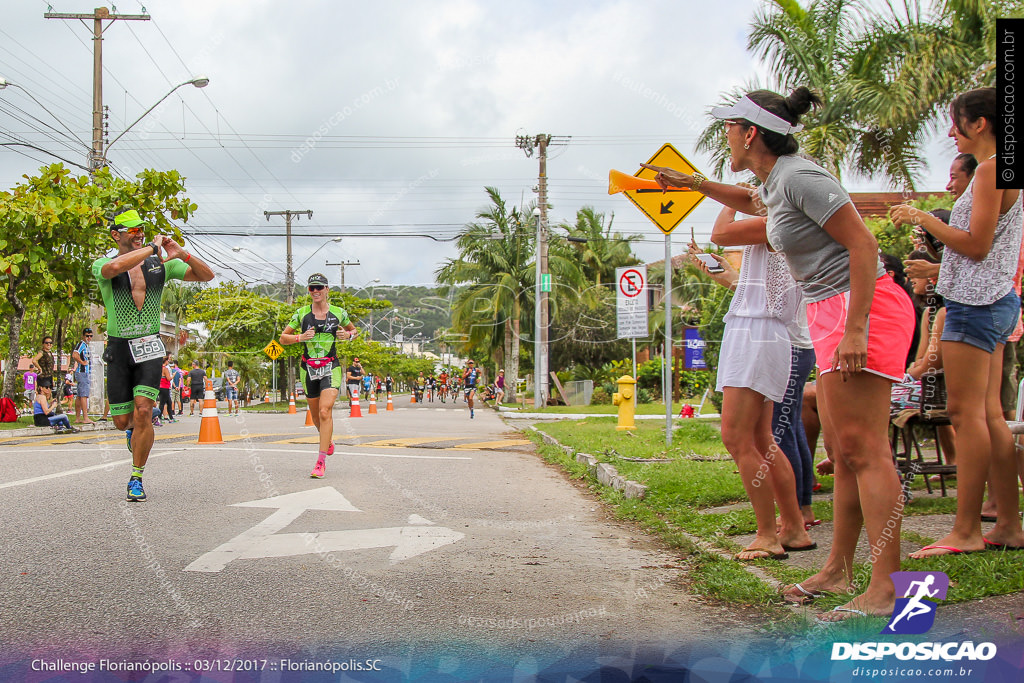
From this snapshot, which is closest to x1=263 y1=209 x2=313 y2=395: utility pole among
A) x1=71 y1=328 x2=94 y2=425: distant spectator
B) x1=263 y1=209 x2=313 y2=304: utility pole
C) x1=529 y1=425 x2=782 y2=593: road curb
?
x1=263 y1=209 x2=313 y2=304: utility pole

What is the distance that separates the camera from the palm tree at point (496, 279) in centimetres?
3825

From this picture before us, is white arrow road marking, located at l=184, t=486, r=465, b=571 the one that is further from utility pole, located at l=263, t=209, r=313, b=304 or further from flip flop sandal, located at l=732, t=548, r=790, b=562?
utility pole, located at l=263, t=209, r=313, b=304

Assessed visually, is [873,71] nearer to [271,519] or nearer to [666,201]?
[666,201]

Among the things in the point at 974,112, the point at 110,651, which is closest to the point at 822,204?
the point at 974,112

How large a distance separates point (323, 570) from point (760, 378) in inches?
89.2

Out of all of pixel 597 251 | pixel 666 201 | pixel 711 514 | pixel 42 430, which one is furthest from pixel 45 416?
pixel 597 251

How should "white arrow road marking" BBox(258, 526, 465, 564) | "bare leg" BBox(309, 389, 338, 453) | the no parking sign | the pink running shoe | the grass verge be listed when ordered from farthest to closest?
the no parking sign → "bare leg" BBox(309, 389, 338, 453) → the pink running shoe → "white arrow road marking" BBox(258, 526, 465, 564) → the grass verge

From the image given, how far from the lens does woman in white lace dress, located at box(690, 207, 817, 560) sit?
4.23 m

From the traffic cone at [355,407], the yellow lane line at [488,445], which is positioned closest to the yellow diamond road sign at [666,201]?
the yellow lane line at [488,445]

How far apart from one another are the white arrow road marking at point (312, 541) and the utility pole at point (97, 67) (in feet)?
59.3

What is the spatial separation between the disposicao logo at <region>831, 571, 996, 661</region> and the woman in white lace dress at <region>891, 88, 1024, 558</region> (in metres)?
0.58

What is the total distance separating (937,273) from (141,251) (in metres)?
4.90

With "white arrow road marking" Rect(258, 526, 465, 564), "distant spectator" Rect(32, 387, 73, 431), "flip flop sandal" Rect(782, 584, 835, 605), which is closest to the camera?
"flip flop sandal" Rect(782, 584, 835, 605)

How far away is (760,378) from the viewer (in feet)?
13.8
